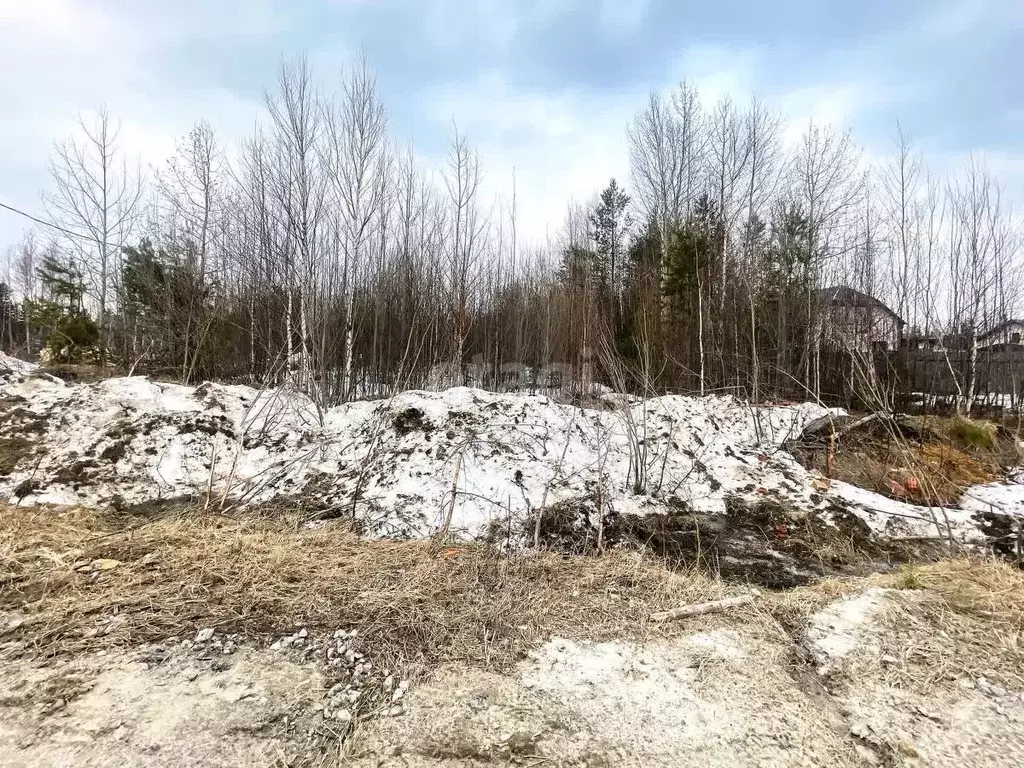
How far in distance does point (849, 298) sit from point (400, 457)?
1305cm

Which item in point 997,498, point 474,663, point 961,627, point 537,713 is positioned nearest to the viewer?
point 537,713

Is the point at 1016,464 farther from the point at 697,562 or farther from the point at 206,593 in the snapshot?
the point at 206,593

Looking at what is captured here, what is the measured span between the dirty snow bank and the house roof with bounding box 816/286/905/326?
667 centimetres

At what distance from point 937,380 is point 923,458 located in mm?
7301

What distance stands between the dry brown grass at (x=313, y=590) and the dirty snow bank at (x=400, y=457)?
884 mm

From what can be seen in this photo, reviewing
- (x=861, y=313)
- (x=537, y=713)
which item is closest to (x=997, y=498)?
(x=537, y=713)

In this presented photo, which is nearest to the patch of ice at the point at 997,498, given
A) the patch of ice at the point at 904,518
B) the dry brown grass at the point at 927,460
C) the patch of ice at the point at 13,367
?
the dry brown grass at the point at 927,460

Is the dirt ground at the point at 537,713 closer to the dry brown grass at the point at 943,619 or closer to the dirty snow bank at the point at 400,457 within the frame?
the dry brown grass at the point at 943,619

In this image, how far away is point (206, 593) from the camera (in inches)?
103

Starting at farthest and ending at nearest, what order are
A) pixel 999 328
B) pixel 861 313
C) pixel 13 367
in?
pixel 861 313
pixel 999 328
pixel 13 367

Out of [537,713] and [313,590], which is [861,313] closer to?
[537,713]

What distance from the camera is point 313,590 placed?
8.95 feet

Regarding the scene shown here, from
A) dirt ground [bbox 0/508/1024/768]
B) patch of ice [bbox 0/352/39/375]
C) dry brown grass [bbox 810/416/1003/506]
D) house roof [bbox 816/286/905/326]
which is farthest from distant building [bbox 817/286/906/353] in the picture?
patch of ice [bbox 0/352/39/375]

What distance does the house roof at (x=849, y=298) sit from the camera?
1209 cm
